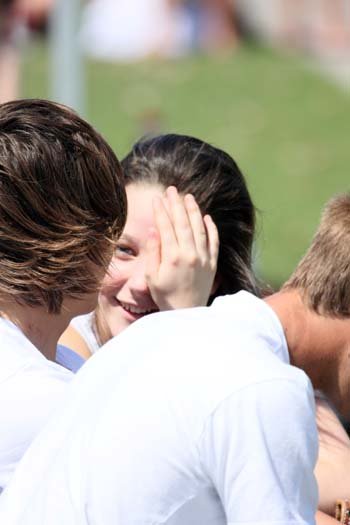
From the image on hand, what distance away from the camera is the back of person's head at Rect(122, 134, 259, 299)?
130 inches

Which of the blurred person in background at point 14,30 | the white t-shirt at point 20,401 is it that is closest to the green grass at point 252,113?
the blurred person in background at point 14,30

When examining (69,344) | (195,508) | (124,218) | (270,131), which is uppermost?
(124,218)

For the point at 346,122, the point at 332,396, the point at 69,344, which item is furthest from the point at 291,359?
the point at 346,122

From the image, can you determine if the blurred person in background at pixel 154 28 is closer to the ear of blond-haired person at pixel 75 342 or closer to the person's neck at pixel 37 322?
the ear of blond-haired person at pixel 75 342

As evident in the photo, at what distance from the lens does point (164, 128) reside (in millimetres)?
16234

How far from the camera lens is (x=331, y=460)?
2639mm

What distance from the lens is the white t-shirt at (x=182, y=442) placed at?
1.99 m

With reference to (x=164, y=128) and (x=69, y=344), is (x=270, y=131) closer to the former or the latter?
(x=164, y=128)

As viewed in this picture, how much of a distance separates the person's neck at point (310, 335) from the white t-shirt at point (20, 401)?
45cm

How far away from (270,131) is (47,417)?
49.4 feet

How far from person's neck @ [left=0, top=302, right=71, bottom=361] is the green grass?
11.4 m

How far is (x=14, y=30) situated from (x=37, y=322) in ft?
48.6

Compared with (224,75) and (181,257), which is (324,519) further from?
(224,75)

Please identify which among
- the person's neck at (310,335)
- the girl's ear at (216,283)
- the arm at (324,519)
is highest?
the person's neck at (310,335)
